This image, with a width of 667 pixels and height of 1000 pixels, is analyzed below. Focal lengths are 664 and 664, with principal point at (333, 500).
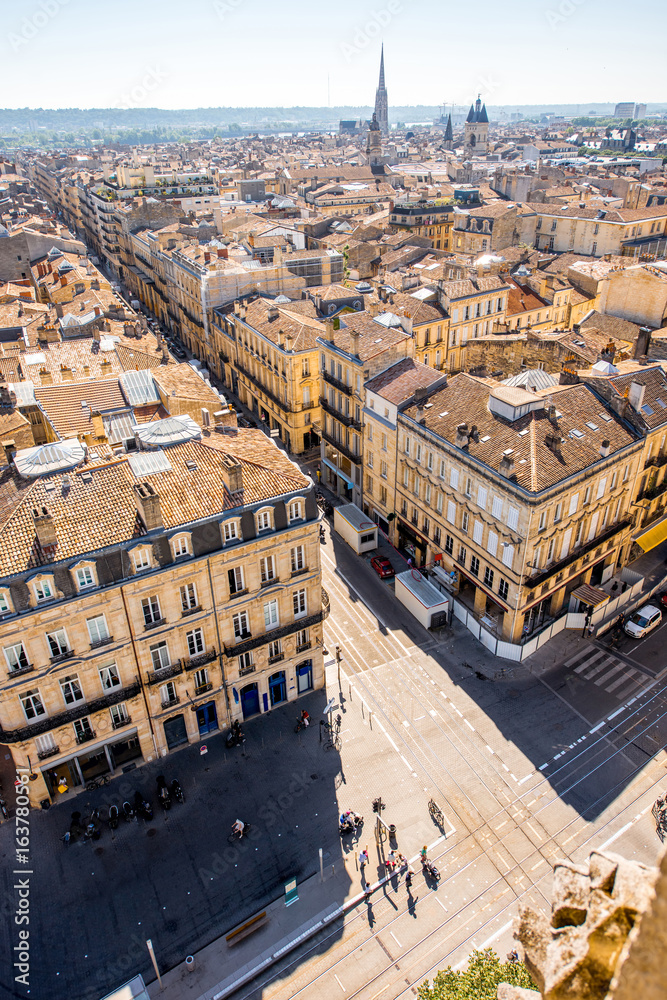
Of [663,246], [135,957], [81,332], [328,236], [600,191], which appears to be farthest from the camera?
[600,191]

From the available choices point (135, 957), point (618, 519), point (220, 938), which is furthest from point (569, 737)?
point (135, 957)

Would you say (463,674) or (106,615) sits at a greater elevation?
(106,615)

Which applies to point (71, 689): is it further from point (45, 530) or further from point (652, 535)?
point (652, 535)

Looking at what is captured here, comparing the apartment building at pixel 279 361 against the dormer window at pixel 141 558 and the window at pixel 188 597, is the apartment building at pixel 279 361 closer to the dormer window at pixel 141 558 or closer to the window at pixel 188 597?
the window at pixel 188 597

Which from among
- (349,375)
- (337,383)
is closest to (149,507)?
(349,375)

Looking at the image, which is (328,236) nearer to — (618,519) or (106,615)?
(618,519)
